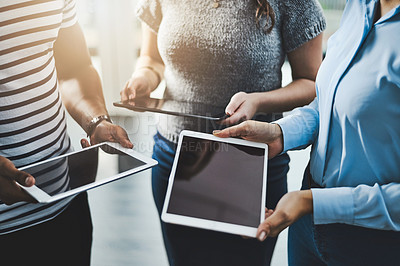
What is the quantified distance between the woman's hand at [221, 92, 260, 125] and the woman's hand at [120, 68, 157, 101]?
0.27 meters

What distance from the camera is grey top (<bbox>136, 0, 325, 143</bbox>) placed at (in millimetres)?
803

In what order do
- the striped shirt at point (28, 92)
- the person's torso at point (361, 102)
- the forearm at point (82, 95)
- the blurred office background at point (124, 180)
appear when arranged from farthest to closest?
Result: the blurred office background at point (124, 180) < the forearm at point (82, 95) < the striped shirt at point (28, 92) < the person's torso at point (361, 102)

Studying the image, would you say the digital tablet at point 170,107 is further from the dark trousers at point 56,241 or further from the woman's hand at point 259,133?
the dark trousers at point 56,241

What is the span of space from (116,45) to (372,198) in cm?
210

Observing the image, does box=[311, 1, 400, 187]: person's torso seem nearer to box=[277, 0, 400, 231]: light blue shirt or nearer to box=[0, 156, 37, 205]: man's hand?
box=[277, 0, 400, 231]: light blue shirt

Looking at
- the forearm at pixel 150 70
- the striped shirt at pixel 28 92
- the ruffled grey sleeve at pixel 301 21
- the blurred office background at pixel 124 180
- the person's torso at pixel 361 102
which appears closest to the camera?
the person's torso at pixel 361 102

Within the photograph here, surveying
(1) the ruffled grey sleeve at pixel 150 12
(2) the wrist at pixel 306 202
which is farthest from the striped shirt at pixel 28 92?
(2) the wrist at pixel 306 202

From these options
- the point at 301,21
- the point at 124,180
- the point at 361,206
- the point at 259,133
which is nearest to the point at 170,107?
the point at 259,133

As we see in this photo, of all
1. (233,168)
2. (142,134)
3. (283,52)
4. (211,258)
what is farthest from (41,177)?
(142,134)

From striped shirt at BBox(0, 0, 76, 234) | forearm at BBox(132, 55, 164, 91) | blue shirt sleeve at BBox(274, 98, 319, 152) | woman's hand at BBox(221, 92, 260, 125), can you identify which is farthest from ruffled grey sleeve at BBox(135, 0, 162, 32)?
blue shirt sleeve at BBox(274, 98, 319, 152)

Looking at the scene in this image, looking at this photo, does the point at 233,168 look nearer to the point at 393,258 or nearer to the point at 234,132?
the point at 234,132

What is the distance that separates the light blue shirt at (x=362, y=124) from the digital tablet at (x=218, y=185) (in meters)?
0.12

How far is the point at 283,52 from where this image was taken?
0.87 m

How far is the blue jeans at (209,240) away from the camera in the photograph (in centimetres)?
93
